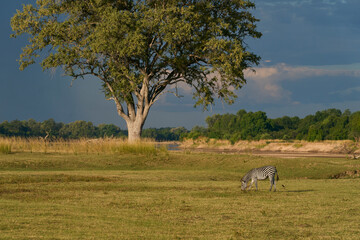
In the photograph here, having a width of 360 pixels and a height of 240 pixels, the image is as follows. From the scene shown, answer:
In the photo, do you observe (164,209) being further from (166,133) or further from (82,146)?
(166,133)

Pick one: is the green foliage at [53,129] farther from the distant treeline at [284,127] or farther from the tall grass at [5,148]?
the tall grass at [5,148]

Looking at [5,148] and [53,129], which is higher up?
[53,129]

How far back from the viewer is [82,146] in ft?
124

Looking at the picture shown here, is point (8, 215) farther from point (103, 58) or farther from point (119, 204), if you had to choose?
point (103, 58)

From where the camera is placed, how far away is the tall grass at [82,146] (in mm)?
36000

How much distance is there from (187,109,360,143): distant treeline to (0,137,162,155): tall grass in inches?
1785

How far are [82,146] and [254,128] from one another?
6723cm

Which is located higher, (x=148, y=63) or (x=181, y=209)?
(x=148, y=63)

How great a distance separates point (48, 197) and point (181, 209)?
16.9 feet

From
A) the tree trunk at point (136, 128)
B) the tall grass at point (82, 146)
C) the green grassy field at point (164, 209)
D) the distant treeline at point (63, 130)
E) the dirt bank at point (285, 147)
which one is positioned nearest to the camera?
the green grassy field at point (164, 209)

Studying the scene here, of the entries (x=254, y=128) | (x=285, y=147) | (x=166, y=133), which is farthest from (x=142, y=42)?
(x=166, y=133)

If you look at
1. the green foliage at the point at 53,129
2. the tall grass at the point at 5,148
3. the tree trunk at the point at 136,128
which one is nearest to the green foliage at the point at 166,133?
the green foliage at the point at 53,129

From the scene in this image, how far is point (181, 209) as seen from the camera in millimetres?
13914

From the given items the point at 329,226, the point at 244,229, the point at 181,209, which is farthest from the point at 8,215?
the point at 329,226
